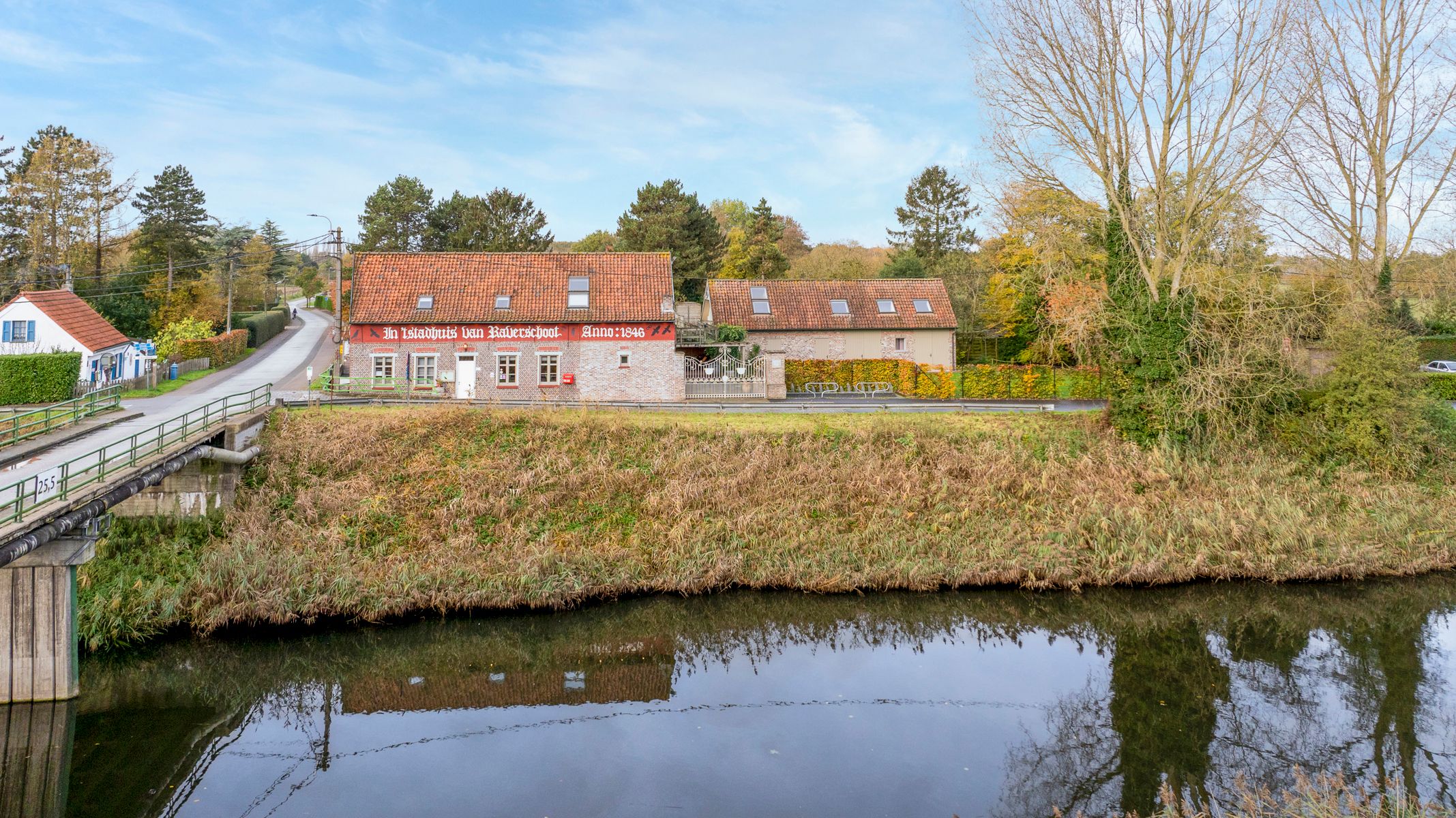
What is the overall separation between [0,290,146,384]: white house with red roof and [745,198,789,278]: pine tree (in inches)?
1354

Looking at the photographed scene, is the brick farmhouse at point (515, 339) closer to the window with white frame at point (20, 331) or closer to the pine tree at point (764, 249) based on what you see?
the window with white frame at point (20, 331)

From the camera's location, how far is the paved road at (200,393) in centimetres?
1512

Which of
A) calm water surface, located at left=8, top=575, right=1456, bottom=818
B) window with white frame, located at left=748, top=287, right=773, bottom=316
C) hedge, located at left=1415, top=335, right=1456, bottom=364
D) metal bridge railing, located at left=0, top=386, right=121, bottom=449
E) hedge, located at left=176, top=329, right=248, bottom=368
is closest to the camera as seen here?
calm water surface, located at left=8, top=575, right=1456, bottom=818

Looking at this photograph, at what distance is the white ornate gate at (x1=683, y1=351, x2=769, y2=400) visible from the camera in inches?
1168

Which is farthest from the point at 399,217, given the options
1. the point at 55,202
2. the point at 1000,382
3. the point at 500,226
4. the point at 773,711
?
the point at 773,711

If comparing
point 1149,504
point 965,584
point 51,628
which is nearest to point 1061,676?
point 965,584

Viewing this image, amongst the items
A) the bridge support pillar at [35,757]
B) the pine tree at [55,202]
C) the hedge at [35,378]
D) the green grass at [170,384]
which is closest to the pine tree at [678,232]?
the green grass at [170,384]

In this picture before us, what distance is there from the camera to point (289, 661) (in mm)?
14203

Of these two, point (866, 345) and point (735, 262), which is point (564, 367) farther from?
point (735, 262)

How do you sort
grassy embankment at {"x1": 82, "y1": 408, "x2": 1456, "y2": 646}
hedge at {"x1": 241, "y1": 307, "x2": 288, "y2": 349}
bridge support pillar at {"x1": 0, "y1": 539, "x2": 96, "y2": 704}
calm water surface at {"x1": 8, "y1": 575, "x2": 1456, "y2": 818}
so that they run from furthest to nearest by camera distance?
hedge at {"x1": 241, "y1": 307, "x2": 288, "y2": 349} → grassy embankment at {"x1": 82, "y1": 408, "x2": 1456, "y2": 646} → bridge support pillar at {"x1": 0, "y1": 539, "x2": 96, "y2": 704} → calm water surface at {"x1": 8, "y1": 575, "x2": 1456, "y2": 818}

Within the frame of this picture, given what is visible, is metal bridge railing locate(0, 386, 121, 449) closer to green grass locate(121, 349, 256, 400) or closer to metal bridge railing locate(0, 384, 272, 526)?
metal bridge railing locate(0, 384, 272, 526)

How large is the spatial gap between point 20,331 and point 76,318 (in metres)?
1.62

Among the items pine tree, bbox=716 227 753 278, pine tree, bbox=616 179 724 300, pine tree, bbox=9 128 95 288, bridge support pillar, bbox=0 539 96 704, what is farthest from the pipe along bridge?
pine tree, bbox=716 227 753 278

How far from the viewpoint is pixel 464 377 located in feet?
94.1
